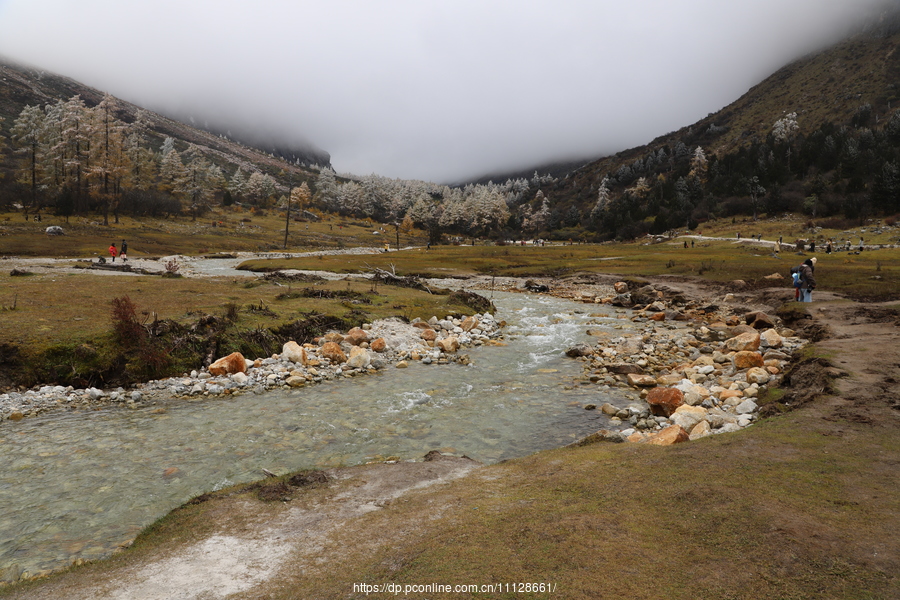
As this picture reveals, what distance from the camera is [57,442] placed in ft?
34.1

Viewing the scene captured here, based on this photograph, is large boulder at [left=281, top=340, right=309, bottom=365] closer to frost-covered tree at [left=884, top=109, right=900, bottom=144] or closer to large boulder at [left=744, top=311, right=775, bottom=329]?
large boulder at [left=744, top=311, right=775, bottom=329]

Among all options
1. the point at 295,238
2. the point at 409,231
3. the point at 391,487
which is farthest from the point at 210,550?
the point at 409,231

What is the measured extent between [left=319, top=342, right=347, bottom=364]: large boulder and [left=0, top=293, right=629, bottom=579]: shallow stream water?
1.98 metres

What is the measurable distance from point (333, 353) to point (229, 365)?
3.96 m

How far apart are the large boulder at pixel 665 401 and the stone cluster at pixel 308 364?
840 cm

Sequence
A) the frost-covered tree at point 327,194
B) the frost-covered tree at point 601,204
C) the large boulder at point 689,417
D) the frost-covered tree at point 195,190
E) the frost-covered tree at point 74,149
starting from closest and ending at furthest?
the large boulder at point 689,417, the frost-covered tree at point 74,149, the frost-covered tree at point 195,190, the frost-covered tree at point 601,204, the frost-covered tree at point 327,194

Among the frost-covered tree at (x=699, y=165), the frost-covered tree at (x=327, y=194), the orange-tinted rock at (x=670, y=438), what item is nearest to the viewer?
the orange-tinted rock at (x=670, y=438)

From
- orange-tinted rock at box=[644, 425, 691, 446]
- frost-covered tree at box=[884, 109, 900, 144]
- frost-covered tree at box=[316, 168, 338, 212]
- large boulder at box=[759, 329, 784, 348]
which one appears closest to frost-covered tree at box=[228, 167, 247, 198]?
→ frost-covered tree at box=[316, 168, 338, 212]

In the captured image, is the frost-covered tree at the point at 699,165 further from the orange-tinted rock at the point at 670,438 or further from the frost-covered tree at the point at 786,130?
the orange-tinted rock at the point at 670,438

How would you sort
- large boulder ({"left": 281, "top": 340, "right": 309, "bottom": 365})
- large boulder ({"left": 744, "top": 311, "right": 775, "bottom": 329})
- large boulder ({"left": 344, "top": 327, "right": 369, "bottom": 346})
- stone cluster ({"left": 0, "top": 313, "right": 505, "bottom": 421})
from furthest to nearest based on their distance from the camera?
1. large boulder ({"left": 744, "top": 311, "right": 775, "bottom": 329})
2. large boulder ({"left": 344, "top": 327, "right": 369, "bottom": 346})
3. large boulder ({"left": 281, "top": 340, "right": 309, "bottom": 365})
4. stone cluster ({"left": 0, "top": 313, "right": 505, "bottom": 421})

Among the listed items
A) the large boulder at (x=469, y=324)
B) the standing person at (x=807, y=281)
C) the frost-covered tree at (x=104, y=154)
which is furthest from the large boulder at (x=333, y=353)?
the frost-covered tree at (x=104, y=154)

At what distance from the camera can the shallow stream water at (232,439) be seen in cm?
750

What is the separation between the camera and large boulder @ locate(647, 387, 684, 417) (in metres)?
12.4

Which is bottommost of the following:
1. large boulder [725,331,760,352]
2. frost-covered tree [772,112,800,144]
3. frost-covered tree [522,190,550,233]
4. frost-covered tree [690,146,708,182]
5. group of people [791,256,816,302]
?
large boulder [725,331,760,352]
